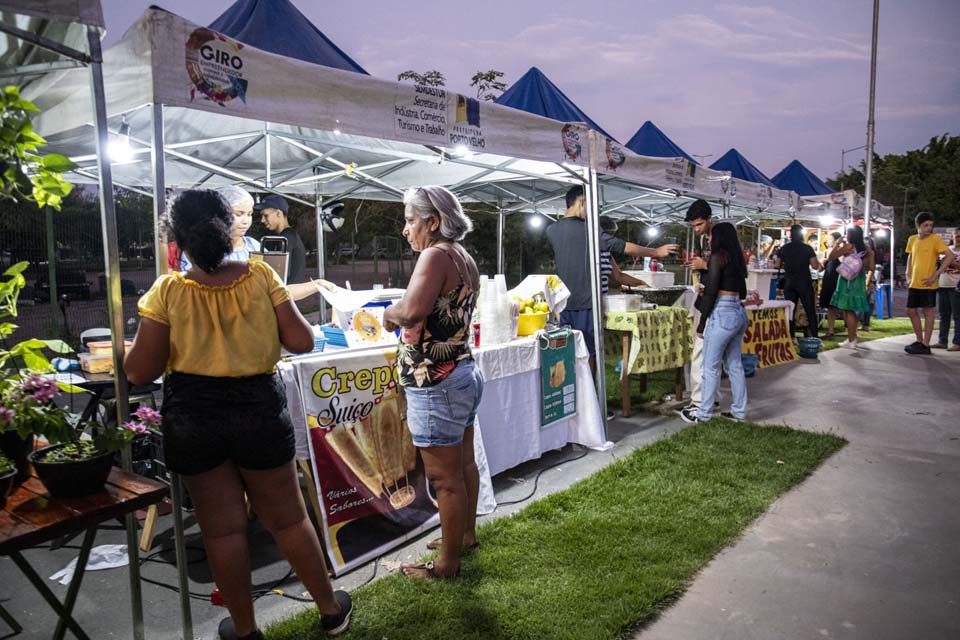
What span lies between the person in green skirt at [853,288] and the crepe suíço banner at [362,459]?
856cm

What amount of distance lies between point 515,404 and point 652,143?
8.86 m

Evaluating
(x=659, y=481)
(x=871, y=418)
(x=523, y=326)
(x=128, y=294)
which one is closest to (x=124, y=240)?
(x=128, y=294)

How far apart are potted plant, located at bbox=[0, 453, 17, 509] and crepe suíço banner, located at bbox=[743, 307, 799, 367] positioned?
25.7ft

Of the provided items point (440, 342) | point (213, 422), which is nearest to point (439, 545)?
point (440, 342)

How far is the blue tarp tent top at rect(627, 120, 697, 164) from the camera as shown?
11.6 metres

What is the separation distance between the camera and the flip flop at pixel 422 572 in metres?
2.93

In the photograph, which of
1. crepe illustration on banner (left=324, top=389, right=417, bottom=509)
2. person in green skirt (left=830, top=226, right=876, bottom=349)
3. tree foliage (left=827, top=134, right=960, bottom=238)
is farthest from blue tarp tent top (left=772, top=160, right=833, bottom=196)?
tree foliage (left=827, top=134, right=960, bottom=238)

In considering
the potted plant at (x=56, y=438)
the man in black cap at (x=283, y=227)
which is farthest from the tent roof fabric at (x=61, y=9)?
the man in black cap at (x=283, y=227)

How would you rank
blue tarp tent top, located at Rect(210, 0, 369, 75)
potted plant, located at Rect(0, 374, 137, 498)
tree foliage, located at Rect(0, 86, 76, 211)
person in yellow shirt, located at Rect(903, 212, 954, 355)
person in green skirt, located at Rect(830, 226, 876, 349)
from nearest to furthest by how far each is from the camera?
tree foliage, located at Rect(0, 86, 76, 211) < potted plant, located at Rect(0, 374, 137, 498) < blue tarp tent top, located at Rect(210, 0, 369, 75) < person in yellow shirt, located at Rect(903, 212, 954, 355) < person in green skirt, located at Rect(830, 226, 876, 349)

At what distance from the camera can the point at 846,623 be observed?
264 centimetres

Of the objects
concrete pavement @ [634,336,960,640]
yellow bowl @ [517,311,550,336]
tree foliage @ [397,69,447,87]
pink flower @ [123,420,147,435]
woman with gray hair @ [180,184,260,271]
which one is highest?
tree foliage @ [397,69,447,87]

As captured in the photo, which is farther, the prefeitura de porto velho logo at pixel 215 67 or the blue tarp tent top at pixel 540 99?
the blue tarp tent top at pixel 540 99

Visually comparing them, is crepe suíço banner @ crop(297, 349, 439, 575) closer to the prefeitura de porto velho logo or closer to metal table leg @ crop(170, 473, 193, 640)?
metal table leg @ crop(170, 473, 193, 640)

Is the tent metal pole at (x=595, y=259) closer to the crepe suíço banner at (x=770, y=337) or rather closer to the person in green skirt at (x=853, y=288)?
the crepe suíço banner at (x=770, y=337)
